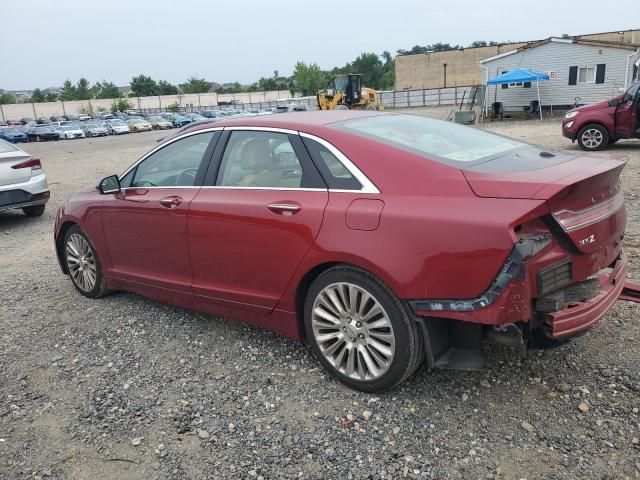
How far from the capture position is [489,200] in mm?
2662

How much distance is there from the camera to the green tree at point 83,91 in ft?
346

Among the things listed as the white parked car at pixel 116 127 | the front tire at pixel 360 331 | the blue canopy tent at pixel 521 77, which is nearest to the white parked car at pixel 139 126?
the white parked car at pixel 116 127

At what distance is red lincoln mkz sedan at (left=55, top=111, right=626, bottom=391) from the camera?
265 cm

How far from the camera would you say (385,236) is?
112 inches

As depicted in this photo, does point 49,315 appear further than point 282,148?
Yes

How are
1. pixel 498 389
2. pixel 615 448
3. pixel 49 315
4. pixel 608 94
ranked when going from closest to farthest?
1. pixel 615 448
2. pixel 498 389
3. pixel 49 315
4. pixel 608 94

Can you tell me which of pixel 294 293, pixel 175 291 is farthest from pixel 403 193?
pixel 175 291

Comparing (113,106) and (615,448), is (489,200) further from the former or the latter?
(113,106)

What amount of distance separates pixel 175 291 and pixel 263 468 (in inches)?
72.4

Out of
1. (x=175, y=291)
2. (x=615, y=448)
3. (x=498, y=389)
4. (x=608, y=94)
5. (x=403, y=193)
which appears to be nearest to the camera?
(x=615, y=448)

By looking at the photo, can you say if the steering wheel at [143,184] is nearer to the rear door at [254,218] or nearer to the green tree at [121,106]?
the rear door at [254,218]

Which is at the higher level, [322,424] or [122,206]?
[122,206]

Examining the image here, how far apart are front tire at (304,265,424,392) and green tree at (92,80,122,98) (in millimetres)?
114533

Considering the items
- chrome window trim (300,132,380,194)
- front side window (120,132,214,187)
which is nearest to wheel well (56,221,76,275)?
front side window (120,132,214,187)
